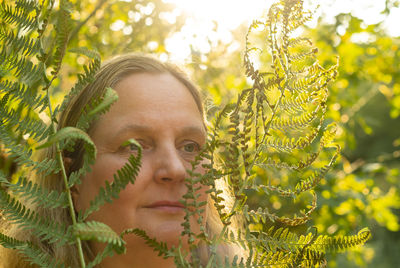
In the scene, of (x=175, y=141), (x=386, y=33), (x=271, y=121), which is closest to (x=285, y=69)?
(x=271, y=121)

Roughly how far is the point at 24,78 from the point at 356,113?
2.85 meters

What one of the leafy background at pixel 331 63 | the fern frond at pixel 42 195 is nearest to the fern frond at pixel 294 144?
the fern frond at pixel 42 195

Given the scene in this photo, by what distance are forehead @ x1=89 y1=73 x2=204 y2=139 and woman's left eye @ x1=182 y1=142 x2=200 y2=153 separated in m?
0.06

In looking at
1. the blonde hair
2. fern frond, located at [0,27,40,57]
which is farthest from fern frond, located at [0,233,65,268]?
the blonde hair

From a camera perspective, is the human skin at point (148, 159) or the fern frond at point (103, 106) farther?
the human skin at point (148, 159)

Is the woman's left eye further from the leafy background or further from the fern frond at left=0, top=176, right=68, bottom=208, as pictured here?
the leafy background

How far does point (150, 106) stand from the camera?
4.04 ft

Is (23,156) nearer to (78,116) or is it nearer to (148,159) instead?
(148,159)

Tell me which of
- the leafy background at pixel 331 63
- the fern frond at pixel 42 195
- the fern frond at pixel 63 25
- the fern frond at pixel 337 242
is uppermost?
the leafy background at pixel 331 63

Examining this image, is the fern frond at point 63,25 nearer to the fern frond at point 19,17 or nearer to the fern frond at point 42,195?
the fern frond at point 19,17

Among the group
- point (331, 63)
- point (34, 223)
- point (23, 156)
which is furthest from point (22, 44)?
point (331, 63)

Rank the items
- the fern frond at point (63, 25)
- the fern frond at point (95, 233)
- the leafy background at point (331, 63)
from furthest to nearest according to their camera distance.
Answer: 1. the leafy background at point (331, 63)
2. the fern frond at point (63, 25)
3. the fern frond at point (95, 233)

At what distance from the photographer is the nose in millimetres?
1103

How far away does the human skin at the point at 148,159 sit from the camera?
1102mm
